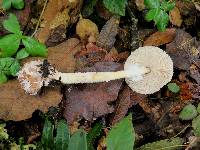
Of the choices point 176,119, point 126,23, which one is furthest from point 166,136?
point 126,23

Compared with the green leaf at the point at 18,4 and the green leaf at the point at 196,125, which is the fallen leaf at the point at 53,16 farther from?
the green leaf at the point at 196,125

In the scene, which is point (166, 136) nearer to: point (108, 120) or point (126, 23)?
point (108, 120)

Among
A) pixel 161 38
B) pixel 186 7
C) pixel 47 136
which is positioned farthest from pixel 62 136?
pixel 186 7

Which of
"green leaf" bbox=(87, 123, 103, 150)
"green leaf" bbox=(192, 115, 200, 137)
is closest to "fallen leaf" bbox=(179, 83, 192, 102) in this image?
"green leaf" bbox=(192, 115, 200, 137)

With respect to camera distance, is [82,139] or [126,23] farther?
[126,23]

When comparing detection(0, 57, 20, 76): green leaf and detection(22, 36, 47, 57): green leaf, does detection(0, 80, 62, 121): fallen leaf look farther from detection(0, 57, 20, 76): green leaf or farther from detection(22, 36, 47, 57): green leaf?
detection(22, 36, 47, 57): green leaf

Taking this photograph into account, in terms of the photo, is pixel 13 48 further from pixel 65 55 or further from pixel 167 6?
pixel 167 6

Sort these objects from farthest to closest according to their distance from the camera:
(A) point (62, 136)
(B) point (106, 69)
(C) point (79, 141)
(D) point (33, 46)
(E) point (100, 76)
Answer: (B) point (106, 69)
(E) point (100, 76)
(D) point (33, 46)
(A) point (62, 136)
(C) point (79, 141)

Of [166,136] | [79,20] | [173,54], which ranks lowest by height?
[166,136]
